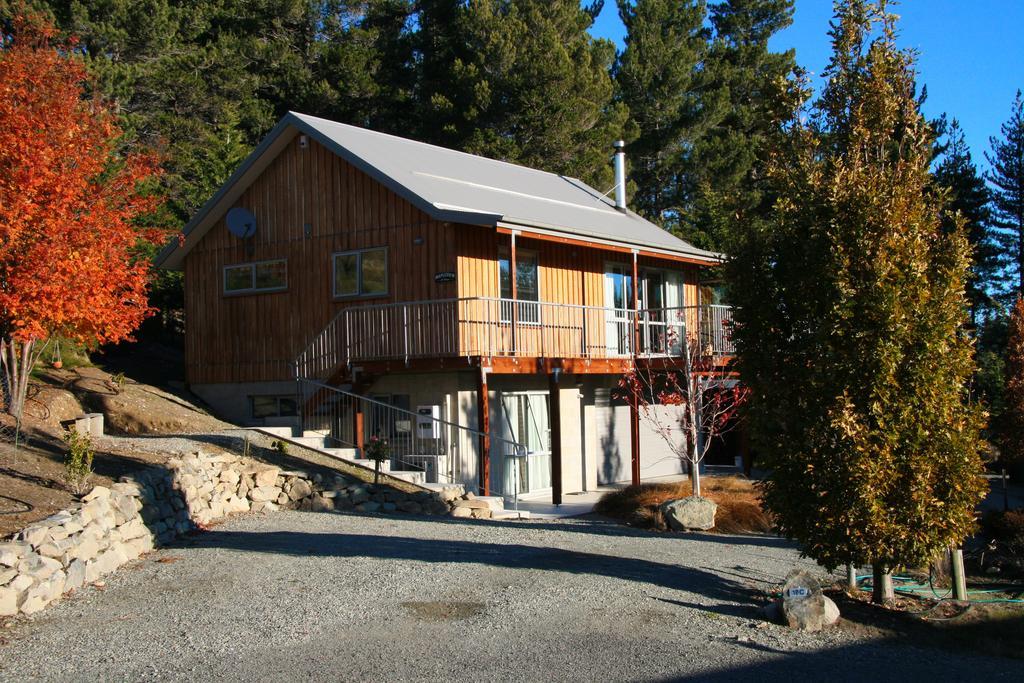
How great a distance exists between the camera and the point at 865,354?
9.42 metres

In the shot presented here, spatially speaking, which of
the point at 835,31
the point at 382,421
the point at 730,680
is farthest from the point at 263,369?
the point at 730,680

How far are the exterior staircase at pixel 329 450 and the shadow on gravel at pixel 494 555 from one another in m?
4.35

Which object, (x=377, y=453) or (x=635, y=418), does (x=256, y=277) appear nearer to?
(x=377, y=453)

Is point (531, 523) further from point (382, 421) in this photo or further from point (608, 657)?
point (608, 657)

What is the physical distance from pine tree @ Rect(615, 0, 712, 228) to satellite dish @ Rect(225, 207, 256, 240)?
22191mm

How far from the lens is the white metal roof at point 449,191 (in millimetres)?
19375

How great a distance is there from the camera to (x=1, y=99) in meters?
13.1

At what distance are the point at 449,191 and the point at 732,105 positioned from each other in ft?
90.4

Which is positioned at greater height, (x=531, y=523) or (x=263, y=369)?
(x=263, y=369)

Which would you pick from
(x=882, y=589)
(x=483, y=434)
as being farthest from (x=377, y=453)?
(x=882, y=589)

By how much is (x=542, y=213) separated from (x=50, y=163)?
10.7 m

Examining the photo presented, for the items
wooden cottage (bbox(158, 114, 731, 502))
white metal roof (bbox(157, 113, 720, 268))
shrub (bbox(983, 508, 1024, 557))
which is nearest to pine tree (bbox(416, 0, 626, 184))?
white metal roof (bbox(157, 113, 720, 268))

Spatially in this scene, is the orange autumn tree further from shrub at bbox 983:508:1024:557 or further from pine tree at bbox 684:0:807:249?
pine tree at bbox 684:0:807:249

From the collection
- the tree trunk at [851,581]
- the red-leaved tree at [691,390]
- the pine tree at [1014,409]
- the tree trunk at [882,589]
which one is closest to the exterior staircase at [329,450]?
the red-leaved tree at [691,390]
